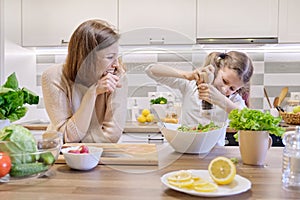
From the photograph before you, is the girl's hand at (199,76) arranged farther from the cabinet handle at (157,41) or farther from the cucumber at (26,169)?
the cabinet handle at (157,41)

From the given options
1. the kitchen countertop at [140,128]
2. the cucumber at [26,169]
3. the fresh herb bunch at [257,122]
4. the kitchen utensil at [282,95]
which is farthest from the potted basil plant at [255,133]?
the kitchen utensil at [282,95]

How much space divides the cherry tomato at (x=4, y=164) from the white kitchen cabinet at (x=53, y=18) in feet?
6.16

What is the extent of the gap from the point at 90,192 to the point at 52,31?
207 cm

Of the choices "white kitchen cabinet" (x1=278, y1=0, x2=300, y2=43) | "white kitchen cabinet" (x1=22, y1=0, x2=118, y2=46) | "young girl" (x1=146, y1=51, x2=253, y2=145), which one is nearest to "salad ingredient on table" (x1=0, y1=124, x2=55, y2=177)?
"young girl" (x1=146, y1=51, x2=253, y2=145)

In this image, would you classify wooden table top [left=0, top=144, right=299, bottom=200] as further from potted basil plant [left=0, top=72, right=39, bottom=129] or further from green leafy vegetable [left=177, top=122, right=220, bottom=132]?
potted basil plant [left=0, top=72, right=39, bottom=129]

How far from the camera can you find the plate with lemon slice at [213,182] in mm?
784

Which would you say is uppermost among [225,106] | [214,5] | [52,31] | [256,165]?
[214,5]

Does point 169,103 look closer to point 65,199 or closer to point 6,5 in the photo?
point 65,199

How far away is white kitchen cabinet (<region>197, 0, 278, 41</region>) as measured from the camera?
248 cm

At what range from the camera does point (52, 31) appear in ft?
8.56

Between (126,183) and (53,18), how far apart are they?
2062mm

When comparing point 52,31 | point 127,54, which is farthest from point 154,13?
point 127,54

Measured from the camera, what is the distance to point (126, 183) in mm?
885

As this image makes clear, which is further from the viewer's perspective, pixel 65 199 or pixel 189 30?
pixel 189 30
